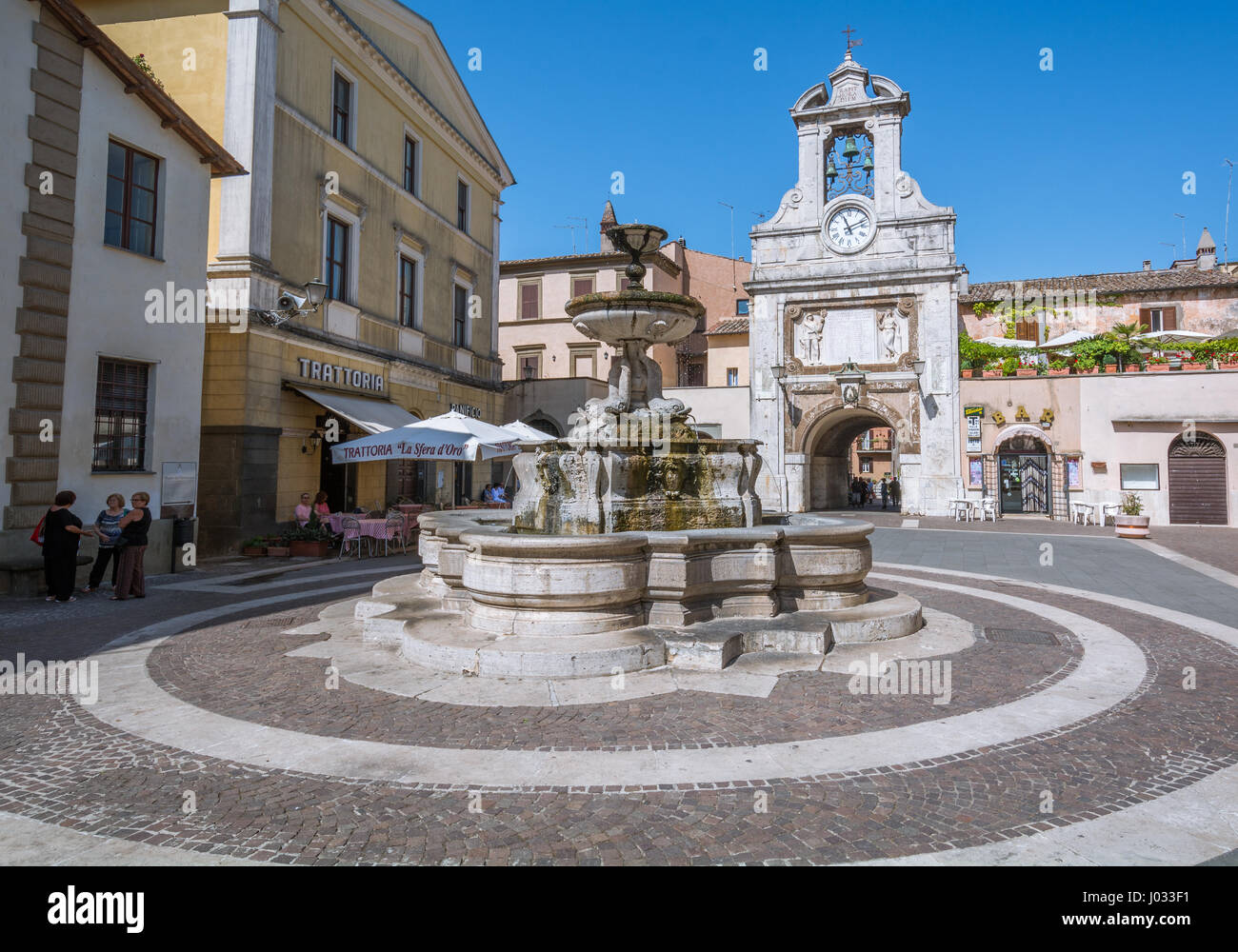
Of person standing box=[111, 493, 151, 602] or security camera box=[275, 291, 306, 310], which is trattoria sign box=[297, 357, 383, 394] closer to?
security camera box=[275, 291, 306, 310]

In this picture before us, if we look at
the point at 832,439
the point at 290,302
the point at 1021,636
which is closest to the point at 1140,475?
the point at 832,439

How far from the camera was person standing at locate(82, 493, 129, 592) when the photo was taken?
987cm

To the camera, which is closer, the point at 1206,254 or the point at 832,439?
the point at 832,439

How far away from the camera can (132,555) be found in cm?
948

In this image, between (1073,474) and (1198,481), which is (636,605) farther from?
(1198,481)

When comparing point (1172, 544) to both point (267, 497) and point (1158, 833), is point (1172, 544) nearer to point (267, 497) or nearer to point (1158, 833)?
point (1158, 833)

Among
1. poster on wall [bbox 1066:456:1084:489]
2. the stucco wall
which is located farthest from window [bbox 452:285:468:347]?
poster on wall [bbox 1066:456:1084:489]

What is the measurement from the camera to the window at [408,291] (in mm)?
20859

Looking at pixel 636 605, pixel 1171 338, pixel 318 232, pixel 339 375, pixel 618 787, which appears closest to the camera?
pixel 618 787

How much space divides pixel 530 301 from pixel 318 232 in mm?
19270

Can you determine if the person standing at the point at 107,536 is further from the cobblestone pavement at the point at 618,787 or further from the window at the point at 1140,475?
the window at the point at 1140,475

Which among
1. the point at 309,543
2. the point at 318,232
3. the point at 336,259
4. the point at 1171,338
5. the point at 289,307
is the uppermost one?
the point at 1171,338
